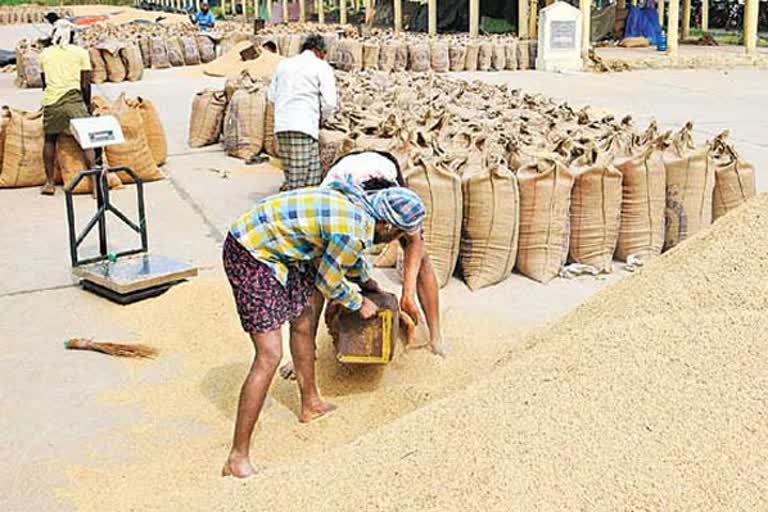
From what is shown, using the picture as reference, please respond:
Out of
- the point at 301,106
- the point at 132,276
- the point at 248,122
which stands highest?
the point at 301,106

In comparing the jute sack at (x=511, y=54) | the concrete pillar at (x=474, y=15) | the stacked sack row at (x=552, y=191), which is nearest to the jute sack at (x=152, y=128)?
the stacked sack row at (x=552, y=191)

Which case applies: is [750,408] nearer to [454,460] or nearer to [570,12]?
[454,460]

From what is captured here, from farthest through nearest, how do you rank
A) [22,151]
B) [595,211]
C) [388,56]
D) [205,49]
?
[205,49], [388,56], [22,151], [595,211]

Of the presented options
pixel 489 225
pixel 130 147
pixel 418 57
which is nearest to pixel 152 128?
pixel 130 147

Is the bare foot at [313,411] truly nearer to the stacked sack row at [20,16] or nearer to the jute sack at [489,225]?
the jute sack at [489,225]

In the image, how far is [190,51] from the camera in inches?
880

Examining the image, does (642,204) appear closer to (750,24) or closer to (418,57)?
(418,57)

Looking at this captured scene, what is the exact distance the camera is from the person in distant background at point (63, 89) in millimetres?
8000

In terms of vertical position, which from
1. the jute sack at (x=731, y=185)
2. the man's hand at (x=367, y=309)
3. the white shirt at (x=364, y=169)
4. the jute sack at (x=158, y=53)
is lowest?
the man's hand at (x=367, y=309)

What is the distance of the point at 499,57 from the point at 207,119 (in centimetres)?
1070

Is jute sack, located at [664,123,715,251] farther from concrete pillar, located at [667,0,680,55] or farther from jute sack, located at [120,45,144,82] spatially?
jute sack, located at [120,45,144,82]

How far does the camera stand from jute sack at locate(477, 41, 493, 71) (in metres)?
20.1

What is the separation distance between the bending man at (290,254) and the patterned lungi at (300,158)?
3120 millimetres

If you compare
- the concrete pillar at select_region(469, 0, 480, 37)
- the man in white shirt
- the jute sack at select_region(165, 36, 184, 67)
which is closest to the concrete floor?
the man in white shirt
